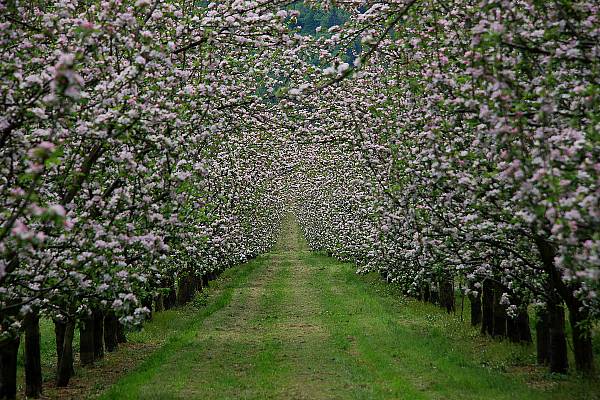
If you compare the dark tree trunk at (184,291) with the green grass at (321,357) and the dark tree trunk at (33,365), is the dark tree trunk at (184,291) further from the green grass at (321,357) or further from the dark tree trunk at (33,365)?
the dark tree trunk at (33,365)

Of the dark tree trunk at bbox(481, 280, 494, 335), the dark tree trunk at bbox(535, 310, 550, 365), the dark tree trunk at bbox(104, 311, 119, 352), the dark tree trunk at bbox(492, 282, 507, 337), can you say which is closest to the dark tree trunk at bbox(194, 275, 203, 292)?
the dark tree trunk at bbox(104, 311, 119, 352)

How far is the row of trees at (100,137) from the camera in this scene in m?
10.3

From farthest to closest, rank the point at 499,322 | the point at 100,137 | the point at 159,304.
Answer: the point at 159,304 < the point at 499,322 < the point at 100,137

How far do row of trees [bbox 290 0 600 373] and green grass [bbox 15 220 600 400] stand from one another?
A: 1390 millimetres

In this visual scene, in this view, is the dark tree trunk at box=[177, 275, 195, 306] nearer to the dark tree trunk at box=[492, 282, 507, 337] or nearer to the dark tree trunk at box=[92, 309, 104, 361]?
the dark tree trunk at box=[92, 309, 104, 361]

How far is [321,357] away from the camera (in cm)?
2073

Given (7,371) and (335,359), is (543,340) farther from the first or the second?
(7,371)

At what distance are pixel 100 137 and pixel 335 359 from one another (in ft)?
38.1

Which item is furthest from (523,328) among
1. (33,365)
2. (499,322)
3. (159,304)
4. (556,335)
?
(159,304)

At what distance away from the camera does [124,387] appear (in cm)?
1767

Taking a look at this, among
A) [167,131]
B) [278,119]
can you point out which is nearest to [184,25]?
[167,131]

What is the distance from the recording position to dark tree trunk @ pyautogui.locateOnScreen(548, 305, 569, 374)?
16.9 m

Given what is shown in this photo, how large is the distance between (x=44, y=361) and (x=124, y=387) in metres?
7.05

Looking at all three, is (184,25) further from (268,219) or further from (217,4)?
(268,219)
